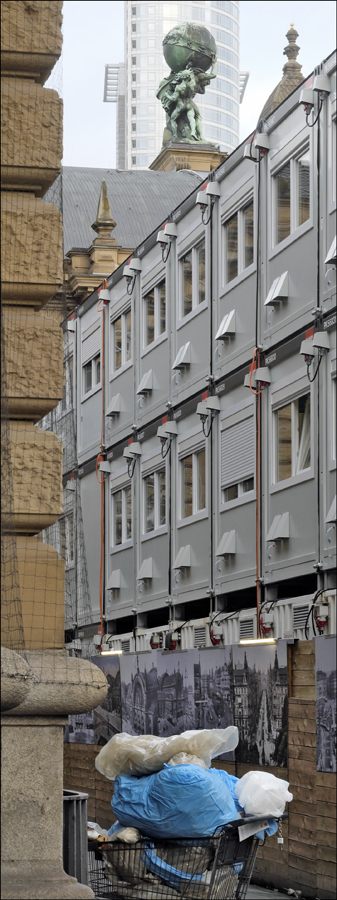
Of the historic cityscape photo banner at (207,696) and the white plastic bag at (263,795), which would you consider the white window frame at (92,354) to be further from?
the white plastic bag at (263,795)

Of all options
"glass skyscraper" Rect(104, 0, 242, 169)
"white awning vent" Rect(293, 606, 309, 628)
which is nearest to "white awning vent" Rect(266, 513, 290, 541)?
"white awning vent" Rect(293, 606, 309, 628)

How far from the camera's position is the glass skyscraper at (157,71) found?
17362 cm

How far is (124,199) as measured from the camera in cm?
4569

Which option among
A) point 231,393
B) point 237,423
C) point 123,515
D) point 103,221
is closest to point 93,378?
point 123,515

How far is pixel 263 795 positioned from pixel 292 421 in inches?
366

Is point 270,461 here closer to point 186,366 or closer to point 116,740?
point 186,366

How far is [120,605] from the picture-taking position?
77.4 ft

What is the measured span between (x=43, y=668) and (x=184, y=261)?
49.2 feet

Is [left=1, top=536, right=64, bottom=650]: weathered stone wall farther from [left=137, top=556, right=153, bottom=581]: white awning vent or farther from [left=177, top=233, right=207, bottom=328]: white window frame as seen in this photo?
[left=137, top=556, right=153, bottom=581]: white awning vent

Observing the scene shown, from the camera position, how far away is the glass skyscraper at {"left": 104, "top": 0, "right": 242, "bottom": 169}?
173625mm

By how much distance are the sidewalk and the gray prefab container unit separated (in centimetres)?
336

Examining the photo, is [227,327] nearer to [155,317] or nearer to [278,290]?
[278,290]

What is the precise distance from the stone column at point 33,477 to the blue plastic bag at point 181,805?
0.81 meters

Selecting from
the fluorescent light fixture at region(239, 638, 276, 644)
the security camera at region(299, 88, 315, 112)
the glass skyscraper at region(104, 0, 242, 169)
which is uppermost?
the glass skyscraper at region(104, 0, 242, 169)
